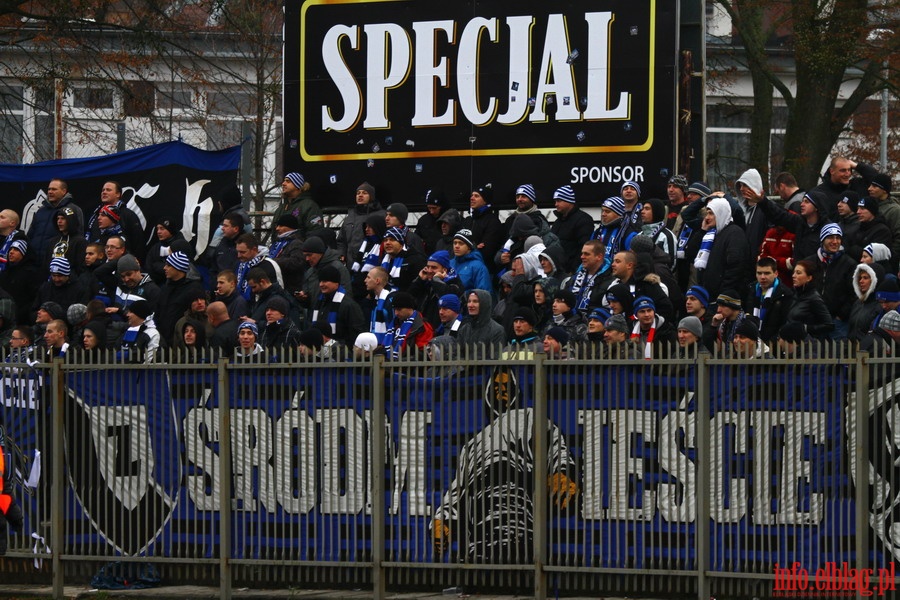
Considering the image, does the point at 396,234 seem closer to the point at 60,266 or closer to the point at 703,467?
the point at 60,266

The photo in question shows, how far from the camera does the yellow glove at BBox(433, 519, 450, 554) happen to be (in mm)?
11461

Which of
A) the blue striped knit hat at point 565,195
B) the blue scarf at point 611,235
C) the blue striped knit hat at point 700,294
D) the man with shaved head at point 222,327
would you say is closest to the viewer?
the blue striped knit hat at point 700,294

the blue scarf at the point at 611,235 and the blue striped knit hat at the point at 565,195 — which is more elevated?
the blue striped knit hat at the point at 565,195

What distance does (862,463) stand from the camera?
10492 millimetres

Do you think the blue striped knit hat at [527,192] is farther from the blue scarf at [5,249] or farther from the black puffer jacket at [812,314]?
the blue scarf at [5,249]

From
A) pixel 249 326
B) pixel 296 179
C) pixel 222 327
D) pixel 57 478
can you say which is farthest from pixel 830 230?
pixel 57 478

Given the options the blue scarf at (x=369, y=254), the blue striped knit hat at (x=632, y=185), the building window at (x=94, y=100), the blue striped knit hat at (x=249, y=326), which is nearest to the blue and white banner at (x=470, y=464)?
the blue striped knit hat at (x=249, y=326)

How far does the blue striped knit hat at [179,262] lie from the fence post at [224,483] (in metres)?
3.85

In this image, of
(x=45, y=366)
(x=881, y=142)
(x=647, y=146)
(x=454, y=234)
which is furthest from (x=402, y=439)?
(x=881, y=142)

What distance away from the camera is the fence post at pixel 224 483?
1188 cm

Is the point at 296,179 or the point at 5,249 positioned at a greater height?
the point at 296,179

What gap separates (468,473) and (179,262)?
532cm

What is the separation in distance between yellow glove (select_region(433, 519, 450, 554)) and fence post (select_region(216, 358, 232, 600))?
1654mm

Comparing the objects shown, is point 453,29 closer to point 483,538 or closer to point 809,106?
point 483,538
